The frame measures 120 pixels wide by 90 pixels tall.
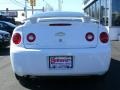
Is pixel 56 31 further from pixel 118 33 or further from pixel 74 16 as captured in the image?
pixel 118 33

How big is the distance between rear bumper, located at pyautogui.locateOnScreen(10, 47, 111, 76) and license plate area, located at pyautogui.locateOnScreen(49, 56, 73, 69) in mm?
54

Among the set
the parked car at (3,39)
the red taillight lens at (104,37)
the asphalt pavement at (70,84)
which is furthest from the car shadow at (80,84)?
the parked car at (3,39)

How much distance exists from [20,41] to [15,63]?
16.7 inches

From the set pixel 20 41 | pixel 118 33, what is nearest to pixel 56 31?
pixel 20 41

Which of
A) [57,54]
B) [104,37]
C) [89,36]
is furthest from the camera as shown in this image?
[104,37]

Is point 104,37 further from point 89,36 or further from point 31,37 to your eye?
point 31,37

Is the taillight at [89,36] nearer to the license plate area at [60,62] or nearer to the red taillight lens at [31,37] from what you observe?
the license plate area at [60,62]

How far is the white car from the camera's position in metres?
6.91

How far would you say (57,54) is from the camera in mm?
6922

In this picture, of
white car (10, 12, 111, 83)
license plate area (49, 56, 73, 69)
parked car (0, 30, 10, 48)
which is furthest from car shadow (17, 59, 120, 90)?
parked car (0, 30, 10, 48)

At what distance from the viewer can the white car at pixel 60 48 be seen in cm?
691

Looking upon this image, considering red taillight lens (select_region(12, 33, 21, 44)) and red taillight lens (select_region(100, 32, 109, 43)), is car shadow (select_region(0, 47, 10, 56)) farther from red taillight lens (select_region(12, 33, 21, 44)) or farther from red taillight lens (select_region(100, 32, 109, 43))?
red taillight lens (select_region(100, 32, 109, 43))

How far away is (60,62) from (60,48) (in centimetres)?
27

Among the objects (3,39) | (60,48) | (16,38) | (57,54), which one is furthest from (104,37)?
(3,39)
